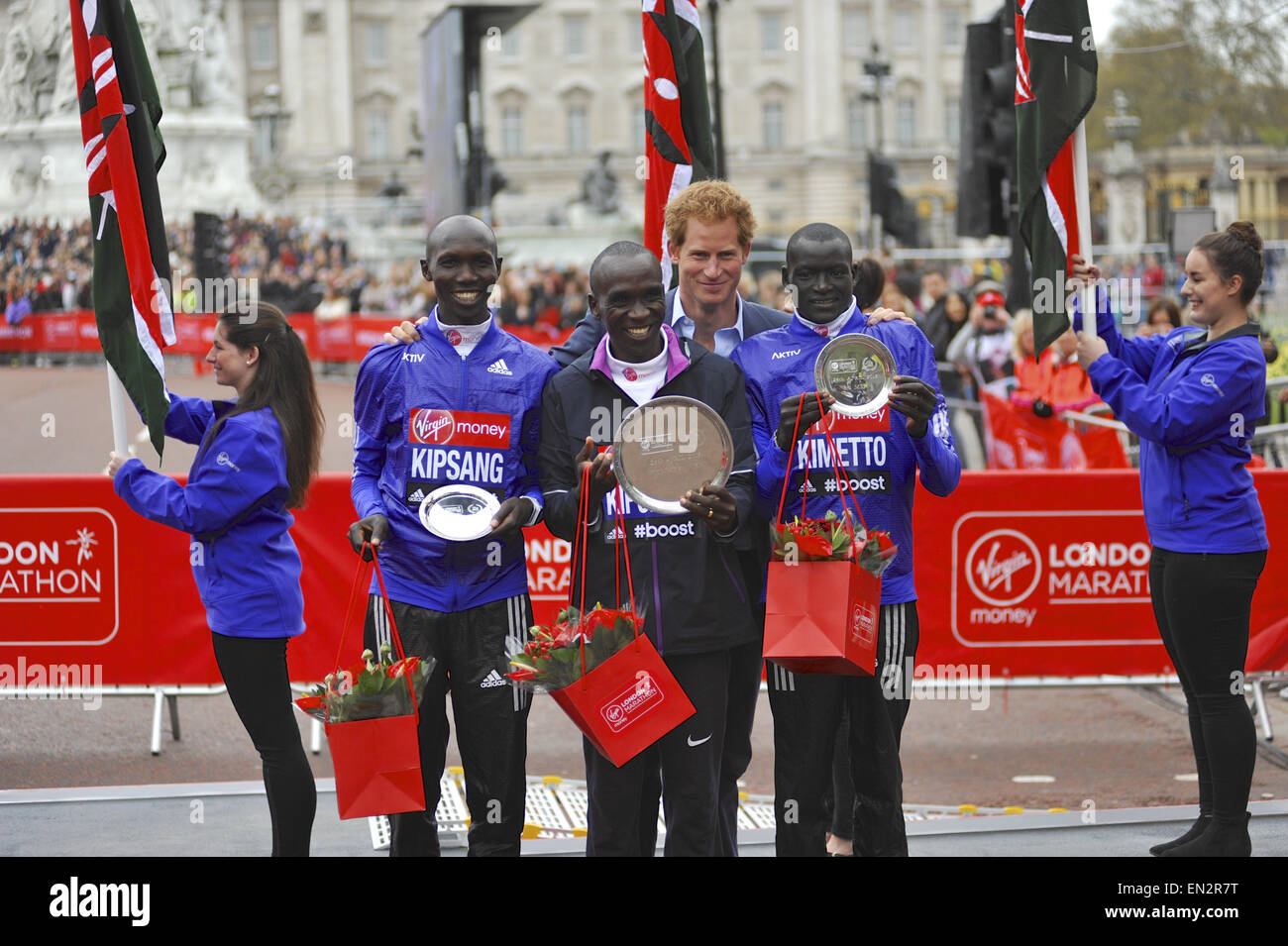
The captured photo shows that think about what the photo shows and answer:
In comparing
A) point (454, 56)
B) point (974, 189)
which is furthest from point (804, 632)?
point (454, 56)

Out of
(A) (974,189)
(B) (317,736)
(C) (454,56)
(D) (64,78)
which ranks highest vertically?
(D) (64,78)

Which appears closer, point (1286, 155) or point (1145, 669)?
point (1145, 669)

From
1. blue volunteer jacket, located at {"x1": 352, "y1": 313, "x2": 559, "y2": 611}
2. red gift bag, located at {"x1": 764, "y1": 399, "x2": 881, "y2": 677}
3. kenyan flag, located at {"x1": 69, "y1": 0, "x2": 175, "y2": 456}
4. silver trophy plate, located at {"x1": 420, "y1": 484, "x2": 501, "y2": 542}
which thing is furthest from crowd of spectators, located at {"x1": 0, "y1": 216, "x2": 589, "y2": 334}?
red gift bag, located at {"x1": 764, "y1": 399, "x2": 881, "y2": 677}

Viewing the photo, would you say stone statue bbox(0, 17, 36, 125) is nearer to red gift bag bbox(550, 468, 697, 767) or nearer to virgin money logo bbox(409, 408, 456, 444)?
virgin money logo bbox(409, 408, 456, 444)

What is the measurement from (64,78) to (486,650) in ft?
103

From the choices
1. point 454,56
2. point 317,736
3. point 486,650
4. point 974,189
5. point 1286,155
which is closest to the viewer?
point 486,650

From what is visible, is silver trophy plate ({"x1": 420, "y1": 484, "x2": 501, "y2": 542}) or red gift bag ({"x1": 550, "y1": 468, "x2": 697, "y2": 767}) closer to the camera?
red gift bag ({"x1": 550, "y1": 468, "x2": 697, "y2": 767})

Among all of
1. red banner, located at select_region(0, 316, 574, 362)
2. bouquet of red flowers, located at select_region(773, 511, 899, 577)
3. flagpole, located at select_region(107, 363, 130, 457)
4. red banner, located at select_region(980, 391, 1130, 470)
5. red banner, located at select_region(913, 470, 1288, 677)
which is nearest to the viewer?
bouquet of red flowers, located at select_region(773, 511, 899, 577)

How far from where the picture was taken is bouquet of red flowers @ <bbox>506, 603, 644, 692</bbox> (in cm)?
423

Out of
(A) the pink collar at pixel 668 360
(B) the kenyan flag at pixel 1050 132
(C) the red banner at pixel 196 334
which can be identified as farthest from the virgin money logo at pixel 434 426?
(C) the red banner at pixel 196 334

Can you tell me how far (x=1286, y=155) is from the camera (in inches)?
2911

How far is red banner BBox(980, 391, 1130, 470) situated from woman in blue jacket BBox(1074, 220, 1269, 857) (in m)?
5.35
